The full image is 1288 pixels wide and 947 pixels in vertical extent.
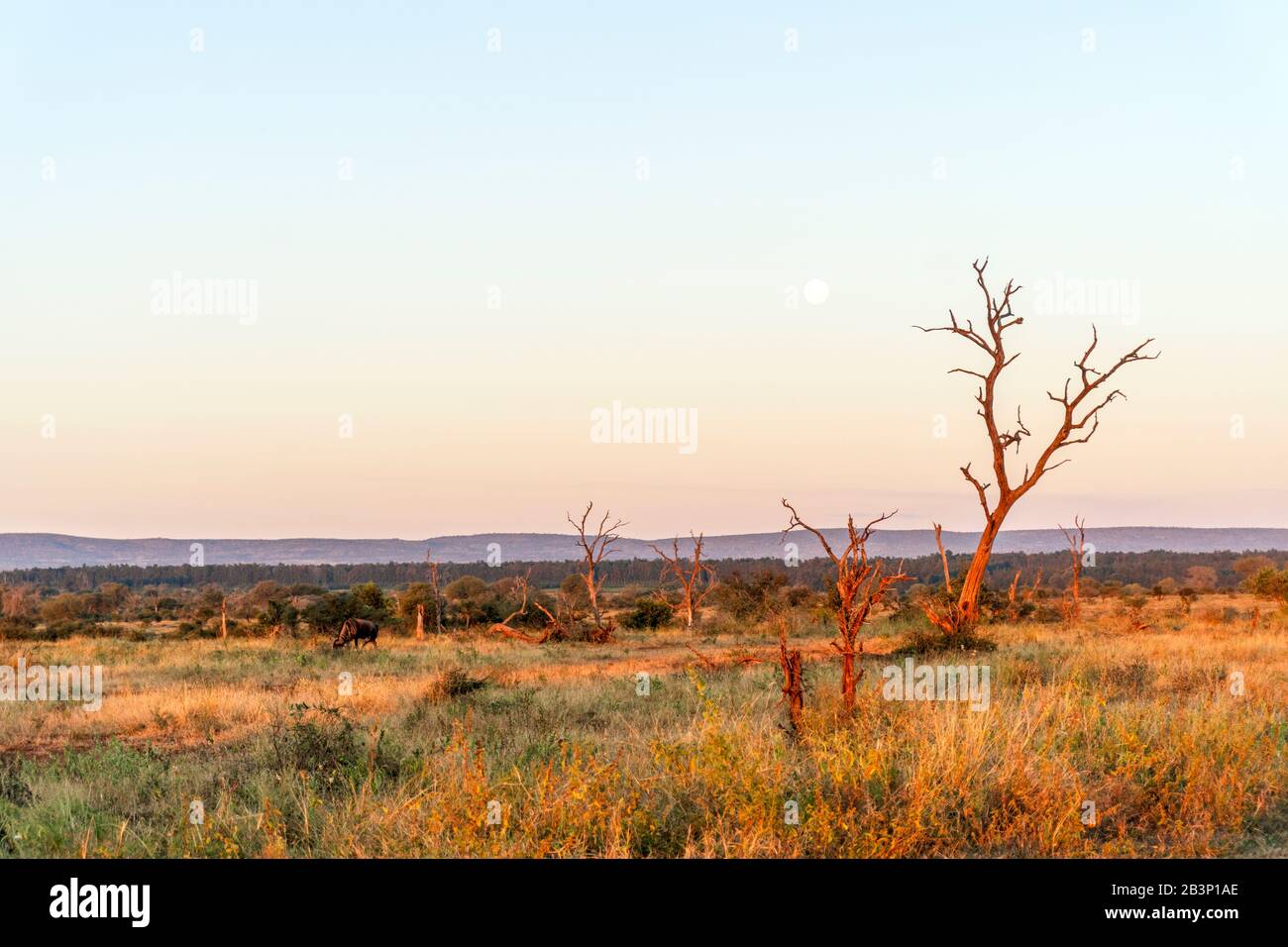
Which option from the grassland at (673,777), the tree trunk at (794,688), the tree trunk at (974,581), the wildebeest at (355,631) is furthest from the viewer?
the wildebeest at (355,631)

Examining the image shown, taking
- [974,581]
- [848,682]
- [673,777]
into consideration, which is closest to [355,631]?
[974,581]

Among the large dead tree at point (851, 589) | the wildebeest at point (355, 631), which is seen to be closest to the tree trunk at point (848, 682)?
the large dead tree at point (851, 589)

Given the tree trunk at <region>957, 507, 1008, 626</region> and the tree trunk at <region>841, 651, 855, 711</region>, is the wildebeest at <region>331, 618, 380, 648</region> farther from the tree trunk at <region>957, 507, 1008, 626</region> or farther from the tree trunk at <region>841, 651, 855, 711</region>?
the tree trunk at <region>841, 651, 855, 711</region>

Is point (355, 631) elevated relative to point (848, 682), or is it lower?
lower

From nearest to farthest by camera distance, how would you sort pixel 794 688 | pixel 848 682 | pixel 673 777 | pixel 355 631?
pixel 673 777 < pixel 794 688 < pixel 848 682 < pixel 355 631

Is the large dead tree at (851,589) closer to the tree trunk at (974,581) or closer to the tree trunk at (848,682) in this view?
the tree trunk at (848,682)

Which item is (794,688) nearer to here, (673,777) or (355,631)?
(673,777)

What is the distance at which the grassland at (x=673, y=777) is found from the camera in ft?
18.5

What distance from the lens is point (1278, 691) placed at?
1098 cm

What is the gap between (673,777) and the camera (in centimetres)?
630

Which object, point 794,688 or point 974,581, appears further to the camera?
point 974,581

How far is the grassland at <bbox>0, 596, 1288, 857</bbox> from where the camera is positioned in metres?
5.62
